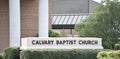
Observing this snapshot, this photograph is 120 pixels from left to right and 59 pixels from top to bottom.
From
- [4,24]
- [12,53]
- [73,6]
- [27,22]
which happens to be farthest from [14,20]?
[73,6]

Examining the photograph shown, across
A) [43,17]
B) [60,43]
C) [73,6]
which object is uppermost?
[73,6]

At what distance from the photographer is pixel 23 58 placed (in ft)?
77.6

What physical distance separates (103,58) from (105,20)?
507 inches

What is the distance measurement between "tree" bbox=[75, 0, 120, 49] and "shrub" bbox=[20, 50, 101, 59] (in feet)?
25.7

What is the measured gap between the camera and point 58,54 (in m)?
23.6

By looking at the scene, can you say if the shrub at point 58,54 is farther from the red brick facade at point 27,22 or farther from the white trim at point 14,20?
the red brick facade at point 27,22

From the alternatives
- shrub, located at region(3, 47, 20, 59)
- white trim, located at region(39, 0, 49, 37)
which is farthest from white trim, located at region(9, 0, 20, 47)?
shrub, located at region(3, 47, 20, 59)

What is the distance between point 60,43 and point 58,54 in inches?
68.1

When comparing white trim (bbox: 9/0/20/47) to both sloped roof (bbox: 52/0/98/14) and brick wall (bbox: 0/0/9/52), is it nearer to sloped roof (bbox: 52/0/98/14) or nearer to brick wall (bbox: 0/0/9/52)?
brick wall (bbox: 0/0/9/52)

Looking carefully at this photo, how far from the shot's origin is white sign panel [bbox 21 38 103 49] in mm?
24953

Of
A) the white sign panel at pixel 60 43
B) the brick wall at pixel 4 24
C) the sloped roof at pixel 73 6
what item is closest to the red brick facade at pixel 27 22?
the brick wall at pixel 4 24

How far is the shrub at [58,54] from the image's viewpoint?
76.3 feet

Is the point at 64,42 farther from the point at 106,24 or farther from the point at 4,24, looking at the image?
the point at 4,24

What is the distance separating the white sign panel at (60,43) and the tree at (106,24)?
6.05 m
